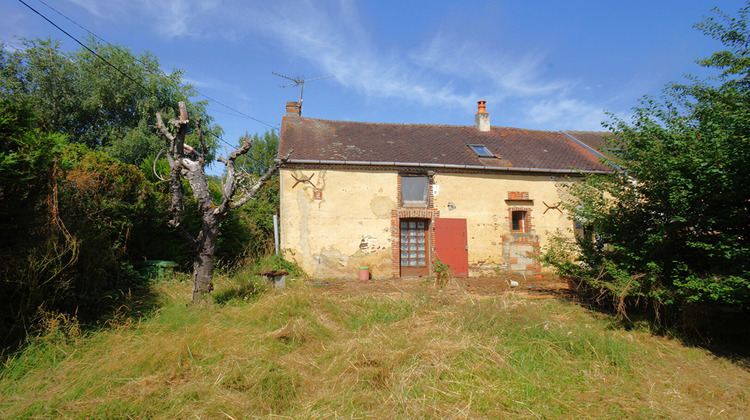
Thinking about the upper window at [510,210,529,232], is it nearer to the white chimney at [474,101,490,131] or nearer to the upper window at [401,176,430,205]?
the upper window at [401,176,430,205]

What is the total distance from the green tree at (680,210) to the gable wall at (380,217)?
471 centimetres

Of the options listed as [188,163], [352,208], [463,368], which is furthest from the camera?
[352,208]

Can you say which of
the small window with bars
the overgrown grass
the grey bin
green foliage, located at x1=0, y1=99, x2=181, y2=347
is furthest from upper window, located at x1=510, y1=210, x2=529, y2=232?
green foliage, located at x1=0, y1=99, x2=181, y2=347

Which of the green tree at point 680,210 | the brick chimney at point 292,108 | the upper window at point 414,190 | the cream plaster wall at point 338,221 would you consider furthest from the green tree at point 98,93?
the green tree at point 680,210

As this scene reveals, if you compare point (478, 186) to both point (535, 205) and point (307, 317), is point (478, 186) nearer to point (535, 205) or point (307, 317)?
point (535, 205)

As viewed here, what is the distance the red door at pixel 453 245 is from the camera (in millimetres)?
11008

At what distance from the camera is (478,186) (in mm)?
11414

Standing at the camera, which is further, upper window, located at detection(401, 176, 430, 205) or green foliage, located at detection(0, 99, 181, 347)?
upper window, located at detection(401, 176, 430, 205)

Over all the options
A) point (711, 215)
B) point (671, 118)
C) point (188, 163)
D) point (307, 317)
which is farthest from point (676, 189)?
point (188, 163)

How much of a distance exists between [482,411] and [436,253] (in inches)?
308

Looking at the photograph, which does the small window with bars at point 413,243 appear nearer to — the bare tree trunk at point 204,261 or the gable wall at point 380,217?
the gable wall at point 380,217

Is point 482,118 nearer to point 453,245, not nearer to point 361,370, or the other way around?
point 453,245

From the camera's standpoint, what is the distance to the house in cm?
1061

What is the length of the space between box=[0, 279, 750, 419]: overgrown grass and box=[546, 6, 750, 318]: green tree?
0.90m
